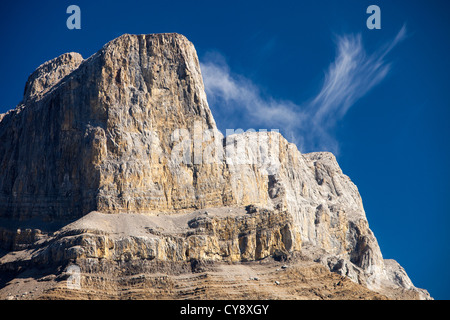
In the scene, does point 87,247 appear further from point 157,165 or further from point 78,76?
point 78,76

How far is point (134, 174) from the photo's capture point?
143m

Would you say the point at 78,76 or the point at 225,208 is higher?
the point at 78,76

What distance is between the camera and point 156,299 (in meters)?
124

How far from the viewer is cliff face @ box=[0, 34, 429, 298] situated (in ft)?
443

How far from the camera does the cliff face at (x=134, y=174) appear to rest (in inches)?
5320

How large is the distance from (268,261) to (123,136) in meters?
31.5

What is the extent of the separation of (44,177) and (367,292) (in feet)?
186

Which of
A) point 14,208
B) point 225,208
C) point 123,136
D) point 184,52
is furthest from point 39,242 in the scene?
point 184,52

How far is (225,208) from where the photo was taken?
147250mm
